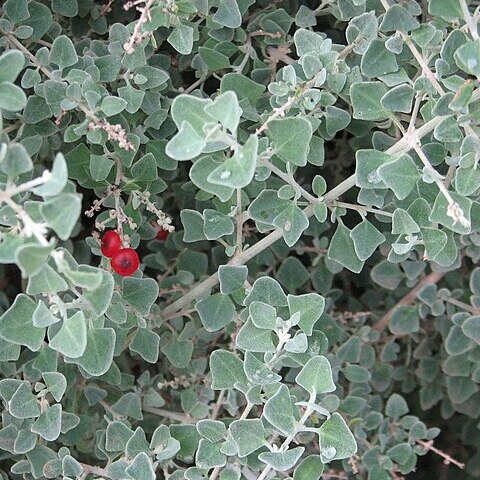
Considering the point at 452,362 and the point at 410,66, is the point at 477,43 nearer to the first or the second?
the point at 410,66

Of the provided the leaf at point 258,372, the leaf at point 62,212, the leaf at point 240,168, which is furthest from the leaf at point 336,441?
the leaf at point 62,212

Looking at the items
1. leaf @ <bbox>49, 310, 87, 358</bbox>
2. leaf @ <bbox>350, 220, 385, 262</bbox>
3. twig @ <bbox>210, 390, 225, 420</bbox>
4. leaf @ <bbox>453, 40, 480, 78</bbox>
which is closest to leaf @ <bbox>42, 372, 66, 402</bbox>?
leaf @ <bbox>49, 310, 87, 358</bbox>

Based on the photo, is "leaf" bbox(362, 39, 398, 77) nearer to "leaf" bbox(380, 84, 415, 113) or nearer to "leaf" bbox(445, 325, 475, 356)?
"leaf" bbox(380, 84, 415, 113)

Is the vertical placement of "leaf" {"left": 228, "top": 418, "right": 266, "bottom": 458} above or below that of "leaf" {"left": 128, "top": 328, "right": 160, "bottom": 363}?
above

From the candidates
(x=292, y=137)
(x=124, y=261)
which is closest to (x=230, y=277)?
(x=124, y=261)

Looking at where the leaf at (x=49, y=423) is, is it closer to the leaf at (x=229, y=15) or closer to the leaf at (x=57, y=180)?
the leaf at (x=57, y=180)

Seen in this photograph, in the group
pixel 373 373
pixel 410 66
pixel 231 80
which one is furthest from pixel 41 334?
pixel 373 373
